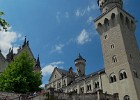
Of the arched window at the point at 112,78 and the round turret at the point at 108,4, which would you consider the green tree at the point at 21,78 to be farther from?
the round turret at the point at 108,4

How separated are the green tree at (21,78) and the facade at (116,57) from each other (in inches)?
607

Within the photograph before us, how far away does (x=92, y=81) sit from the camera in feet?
175

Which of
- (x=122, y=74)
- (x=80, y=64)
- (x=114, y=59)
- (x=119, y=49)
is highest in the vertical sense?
(x=80, y=64)

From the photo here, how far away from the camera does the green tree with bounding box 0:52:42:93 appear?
123ft

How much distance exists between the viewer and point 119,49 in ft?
160

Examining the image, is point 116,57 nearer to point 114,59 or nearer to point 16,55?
point 114,59

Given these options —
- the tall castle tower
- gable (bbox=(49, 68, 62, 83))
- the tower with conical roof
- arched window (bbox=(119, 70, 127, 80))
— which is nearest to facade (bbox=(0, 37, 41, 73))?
gable (bbox=(49, 68, 62, 83))

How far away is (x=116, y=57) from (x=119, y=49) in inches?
72.6

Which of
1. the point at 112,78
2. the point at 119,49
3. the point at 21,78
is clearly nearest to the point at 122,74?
the point at 112,78

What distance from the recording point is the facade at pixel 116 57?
44812 mm

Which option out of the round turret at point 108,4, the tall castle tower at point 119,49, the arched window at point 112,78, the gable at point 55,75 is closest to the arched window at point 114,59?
the tall castle tower at point 119,49

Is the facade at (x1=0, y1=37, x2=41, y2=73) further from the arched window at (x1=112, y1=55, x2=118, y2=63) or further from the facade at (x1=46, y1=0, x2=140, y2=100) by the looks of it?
the arched window at (x1=112, y1=55, x2=118, y2=63)

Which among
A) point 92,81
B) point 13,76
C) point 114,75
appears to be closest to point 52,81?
point 92,81

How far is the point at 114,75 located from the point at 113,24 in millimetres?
12265
